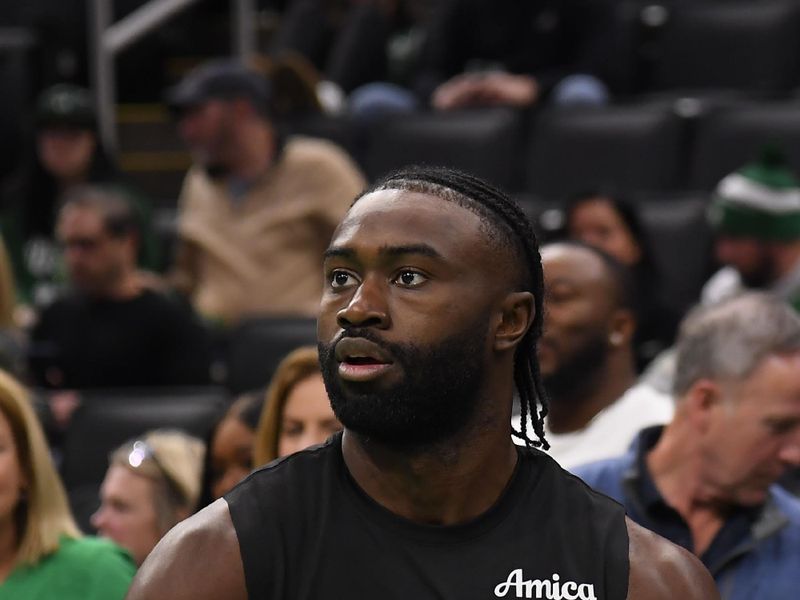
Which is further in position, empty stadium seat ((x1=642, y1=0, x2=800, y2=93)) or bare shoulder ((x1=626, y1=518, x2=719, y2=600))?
empty stadium seat ((x1=642, y1=0, x2=800, y2=93))

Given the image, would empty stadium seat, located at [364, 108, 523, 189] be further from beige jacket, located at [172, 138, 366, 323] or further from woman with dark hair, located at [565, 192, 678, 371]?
woman with dark hair, located at [565, 192, 678, 371]

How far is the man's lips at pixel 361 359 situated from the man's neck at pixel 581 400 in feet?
7.33

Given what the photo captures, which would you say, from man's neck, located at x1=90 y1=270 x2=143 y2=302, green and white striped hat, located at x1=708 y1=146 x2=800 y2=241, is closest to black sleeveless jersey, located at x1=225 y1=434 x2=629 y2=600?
green and white striped hat, located at x1=708 y1=146 x2=800 y2=241

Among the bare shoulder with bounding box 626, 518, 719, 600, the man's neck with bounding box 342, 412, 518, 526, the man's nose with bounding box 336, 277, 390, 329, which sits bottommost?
the bare shoulder with bounding box 626, 518, 719, 600

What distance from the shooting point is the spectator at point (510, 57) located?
6859mm

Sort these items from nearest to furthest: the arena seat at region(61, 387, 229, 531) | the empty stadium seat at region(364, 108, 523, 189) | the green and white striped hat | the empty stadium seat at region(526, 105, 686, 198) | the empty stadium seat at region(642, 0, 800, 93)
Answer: the arena seat at region(61, 387, 229, 531) < the green and white striped hat < the empty stadium seat at region(526, 105, 686, 198) < the empty stadium seat at region(364, 108, 523, 189) < the empty stadium seat at region(642, 0, 800, 93)

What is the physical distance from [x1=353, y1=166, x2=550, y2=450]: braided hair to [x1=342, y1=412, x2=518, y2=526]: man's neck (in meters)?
0.10

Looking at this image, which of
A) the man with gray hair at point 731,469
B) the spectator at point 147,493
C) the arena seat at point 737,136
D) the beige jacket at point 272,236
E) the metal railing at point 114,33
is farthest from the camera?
the metal railing at point 114,33

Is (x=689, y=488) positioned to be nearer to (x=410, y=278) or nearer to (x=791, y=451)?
(x=791, y=451)

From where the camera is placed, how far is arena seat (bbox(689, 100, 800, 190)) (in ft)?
19.9

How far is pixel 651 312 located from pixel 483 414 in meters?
3.48

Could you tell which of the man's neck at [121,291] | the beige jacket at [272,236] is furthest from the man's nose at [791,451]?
the beige jacket at [272,236]

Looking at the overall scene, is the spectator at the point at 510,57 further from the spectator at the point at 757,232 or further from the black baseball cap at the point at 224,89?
the spectator at the point at 757,232

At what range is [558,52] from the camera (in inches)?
279
